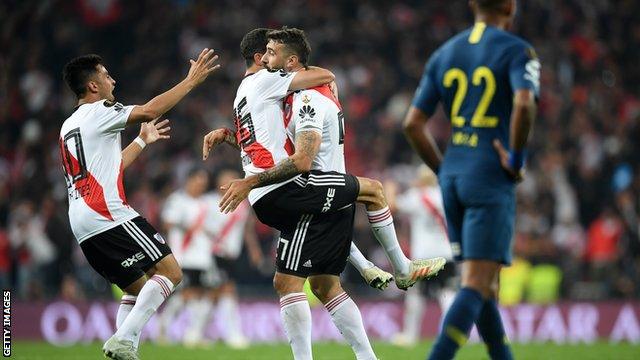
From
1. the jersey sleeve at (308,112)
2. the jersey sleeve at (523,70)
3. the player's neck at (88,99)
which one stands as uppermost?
the jersey sleeve at (523,70)

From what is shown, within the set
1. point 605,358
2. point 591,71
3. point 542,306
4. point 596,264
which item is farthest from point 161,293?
point 591,71

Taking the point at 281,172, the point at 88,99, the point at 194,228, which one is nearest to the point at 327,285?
the point at 281,172

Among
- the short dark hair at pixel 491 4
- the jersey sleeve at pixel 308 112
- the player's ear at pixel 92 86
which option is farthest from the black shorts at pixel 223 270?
the short dark hair at pixel 491 4

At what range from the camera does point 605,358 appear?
12602 millimetres

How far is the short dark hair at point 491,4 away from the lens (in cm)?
681

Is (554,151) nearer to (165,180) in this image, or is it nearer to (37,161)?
(165,180)

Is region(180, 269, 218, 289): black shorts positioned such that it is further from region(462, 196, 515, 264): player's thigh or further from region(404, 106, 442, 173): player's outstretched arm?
region(462, 196, 515, 264): player's thigh

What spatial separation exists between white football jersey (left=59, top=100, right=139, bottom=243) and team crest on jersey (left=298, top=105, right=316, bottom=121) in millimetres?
1608

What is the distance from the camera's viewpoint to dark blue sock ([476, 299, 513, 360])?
6.90 m

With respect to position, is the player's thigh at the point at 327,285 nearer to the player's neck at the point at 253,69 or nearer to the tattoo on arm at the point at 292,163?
the tattoo on arm at the point at 292,163

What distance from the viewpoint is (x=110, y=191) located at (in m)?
8.95

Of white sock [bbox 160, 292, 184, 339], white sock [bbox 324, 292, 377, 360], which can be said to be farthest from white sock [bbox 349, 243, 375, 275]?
white sock [bbox 160, 292, 184, 339]

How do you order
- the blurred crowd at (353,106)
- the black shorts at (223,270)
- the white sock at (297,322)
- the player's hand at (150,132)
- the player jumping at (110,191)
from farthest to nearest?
the blurred crowd at (353,106)
the black shorts at (223,270)
the player's hand at (150,132)
the player jumping at (110,191)
the white sock at (297,322)

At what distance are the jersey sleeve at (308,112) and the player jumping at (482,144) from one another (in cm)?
139
